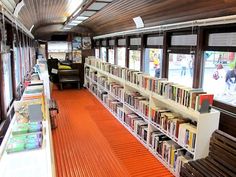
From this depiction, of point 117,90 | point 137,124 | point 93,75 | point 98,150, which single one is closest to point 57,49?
point 93,75

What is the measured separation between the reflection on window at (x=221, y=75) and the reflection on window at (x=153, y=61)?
154 centimetres

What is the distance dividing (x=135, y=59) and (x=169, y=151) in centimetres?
364

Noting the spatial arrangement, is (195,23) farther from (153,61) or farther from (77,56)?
(77,56)

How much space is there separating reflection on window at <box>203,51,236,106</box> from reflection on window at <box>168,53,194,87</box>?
1.26 feet

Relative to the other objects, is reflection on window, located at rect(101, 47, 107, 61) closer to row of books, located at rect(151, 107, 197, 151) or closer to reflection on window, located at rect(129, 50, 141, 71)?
reflection on window, located at rect(129, 50, 141, 71)

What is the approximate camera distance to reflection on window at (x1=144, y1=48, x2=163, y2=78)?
539cm

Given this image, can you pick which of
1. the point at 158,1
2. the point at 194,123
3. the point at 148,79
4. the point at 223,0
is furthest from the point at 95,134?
the point at 223,0

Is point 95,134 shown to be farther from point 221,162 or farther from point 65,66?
point 65,66

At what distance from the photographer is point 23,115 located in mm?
2336

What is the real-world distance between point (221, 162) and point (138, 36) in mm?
4269

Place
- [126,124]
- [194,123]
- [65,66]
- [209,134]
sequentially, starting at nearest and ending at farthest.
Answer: [209,134], [194,123], [126,124], [65,66]

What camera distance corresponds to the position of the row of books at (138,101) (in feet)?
14.6

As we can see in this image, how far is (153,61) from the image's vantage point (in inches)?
225

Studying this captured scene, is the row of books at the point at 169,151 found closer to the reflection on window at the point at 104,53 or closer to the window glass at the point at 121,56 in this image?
the window glass at the point at 121,56
